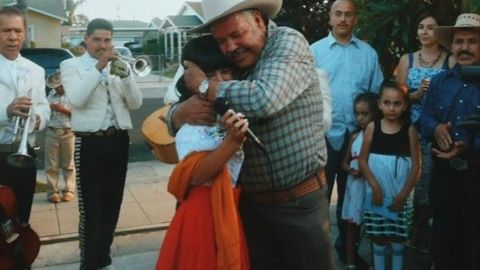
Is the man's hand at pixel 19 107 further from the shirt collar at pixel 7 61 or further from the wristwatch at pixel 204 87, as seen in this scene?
the wristwatch at pixel 204 87

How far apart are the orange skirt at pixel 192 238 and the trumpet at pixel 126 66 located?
199 cm

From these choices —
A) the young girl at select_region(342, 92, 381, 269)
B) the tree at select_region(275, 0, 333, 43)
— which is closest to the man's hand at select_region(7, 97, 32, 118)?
the young girl at select_region(342, 92, 381, 269)

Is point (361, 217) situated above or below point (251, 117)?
below

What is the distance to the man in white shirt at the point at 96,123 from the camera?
4004 mm

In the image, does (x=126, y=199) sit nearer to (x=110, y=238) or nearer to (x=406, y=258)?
(x=110, y=238)

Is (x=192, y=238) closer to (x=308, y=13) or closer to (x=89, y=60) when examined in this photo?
(x=89, y=60)

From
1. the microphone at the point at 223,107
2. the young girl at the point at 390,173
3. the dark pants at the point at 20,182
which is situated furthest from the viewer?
the young girl at the point at 390,173

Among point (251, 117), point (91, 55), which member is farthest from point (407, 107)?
point (91, 55)

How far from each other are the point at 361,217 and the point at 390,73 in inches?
73.7

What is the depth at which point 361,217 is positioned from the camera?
13.3 ft

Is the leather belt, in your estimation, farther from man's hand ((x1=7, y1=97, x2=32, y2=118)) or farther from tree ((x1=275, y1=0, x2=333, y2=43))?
tree ((x1=275, y1=0, x2=333, y2=43))

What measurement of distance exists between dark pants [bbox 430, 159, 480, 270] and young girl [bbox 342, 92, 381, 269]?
0.61 metres

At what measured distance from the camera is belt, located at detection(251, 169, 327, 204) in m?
2.38

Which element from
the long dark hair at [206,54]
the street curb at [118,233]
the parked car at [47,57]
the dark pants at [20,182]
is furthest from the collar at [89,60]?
the parked car at [47,57]
